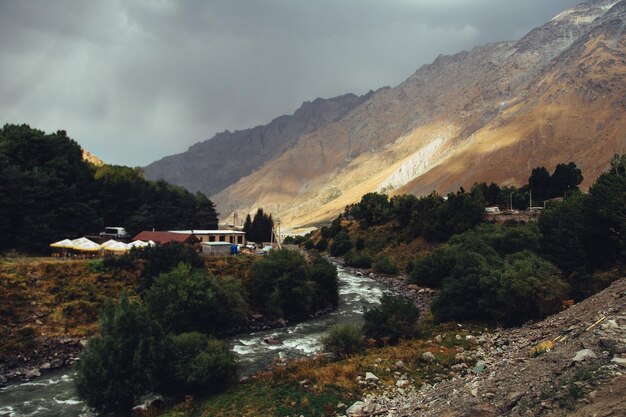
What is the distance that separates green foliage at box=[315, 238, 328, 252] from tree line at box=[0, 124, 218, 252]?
3576 centimetres

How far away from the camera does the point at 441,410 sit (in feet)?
52.5

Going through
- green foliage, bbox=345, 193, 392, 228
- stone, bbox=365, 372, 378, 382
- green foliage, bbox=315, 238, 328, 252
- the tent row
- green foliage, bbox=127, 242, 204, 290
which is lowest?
stone, bbox=365, 372, 378, 382

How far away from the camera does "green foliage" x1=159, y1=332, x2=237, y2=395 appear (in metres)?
23.5

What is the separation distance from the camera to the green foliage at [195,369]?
2353 centimetres

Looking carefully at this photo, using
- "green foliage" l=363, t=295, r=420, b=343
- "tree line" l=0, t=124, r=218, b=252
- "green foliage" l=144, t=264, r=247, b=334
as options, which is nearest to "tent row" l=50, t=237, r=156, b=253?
"tree line" l=0, t=124, r=218, b=252

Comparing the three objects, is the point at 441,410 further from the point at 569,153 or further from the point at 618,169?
the point at 569,153

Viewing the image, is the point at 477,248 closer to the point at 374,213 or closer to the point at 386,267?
the point at 386,267

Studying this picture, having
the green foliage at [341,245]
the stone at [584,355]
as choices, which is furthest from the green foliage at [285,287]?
the green foliage at [341,245]

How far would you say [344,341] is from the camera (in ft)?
93.6

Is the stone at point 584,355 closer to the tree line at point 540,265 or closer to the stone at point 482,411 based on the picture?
the stone at point 482,411

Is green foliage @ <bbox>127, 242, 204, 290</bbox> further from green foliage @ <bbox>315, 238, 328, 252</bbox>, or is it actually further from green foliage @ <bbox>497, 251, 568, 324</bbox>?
green foliage @ <bbox>315, 238, 328, 252</bbox>

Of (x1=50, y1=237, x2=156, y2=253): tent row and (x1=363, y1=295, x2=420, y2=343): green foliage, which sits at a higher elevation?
(x1=50, y1=237, x2=156, y2=253): tent row

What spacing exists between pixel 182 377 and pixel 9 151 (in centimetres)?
4831

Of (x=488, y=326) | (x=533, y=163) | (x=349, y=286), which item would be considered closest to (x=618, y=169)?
(x=488, y=326)
